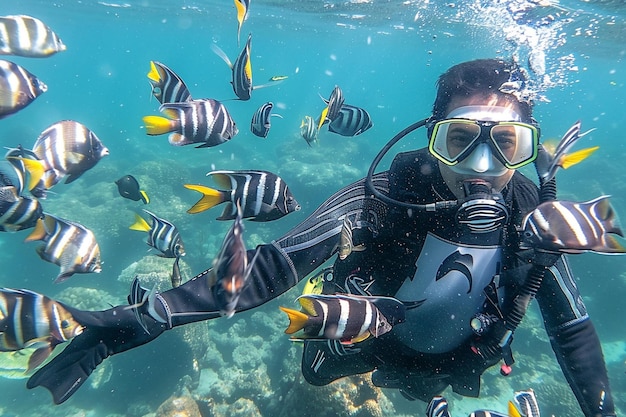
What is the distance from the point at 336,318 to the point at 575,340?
86.0 inches

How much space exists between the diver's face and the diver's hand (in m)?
2.14

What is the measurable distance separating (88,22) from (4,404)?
4702cm

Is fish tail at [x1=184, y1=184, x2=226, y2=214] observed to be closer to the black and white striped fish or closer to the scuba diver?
the scuba diver

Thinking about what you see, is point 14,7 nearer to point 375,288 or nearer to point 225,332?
point 225,332

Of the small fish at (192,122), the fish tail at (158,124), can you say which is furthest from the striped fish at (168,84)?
the fish tail at (158,124)

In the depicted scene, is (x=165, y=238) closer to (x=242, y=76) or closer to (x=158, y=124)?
(x=158, y=124)

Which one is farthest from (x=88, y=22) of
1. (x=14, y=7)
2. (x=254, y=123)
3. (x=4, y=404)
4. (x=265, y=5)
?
(x=254, y=123)

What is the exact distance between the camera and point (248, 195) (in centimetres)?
222

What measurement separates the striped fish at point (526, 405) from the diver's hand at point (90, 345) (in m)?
2.16

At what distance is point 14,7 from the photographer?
33.1 m

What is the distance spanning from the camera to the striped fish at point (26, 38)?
10.0 ft

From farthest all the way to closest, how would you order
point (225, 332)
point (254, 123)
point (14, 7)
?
point (14, 7)
point (225, 332)
point (254, 123)

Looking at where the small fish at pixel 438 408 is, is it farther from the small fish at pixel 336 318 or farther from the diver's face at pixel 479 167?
the diver's face at pixel 479 167

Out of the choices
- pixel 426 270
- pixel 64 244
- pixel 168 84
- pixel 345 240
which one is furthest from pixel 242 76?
pixel 426 270
